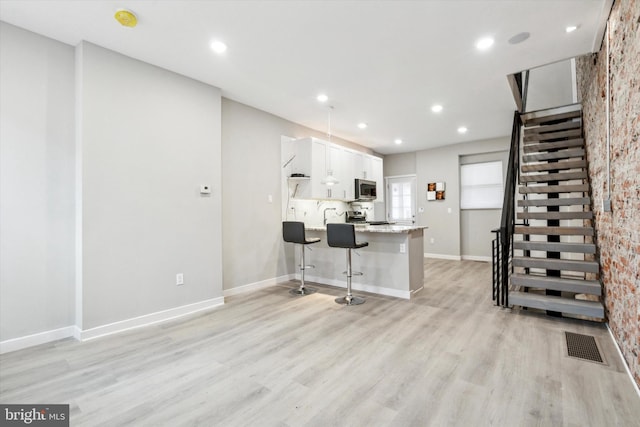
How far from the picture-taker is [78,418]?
1.70 m

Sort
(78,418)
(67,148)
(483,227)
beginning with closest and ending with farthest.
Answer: (78,418), (67,148), (483,227)

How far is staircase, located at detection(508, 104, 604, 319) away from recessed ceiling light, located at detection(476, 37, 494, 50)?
2205 millimetres

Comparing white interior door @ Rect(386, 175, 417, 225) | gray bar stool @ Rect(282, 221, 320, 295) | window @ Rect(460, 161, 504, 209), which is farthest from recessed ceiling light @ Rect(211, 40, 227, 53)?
window @ Rect(460, 161, 504, 209)

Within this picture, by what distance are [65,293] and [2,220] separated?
832 mm

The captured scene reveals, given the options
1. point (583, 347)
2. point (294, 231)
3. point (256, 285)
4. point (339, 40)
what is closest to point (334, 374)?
point (583, 347)

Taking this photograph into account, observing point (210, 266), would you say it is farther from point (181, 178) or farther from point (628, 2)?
point (628, 2)

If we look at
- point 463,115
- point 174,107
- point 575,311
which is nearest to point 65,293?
point 174,107

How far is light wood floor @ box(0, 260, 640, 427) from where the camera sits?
5.59 ft

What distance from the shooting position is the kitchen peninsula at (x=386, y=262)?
4.02 meters

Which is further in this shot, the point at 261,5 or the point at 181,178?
the point at 181,178

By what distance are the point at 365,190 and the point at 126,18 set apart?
490 cm

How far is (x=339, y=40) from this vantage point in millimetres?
2893

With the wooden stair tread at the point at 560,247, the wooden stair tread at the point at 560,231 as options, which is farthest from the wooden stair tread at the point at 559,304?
the wooden stair tread at the point at 560,231

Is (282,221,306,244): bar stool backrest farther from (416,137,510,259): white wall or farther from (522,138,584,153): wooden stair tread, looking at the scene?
(416,137,510,259): white wall
